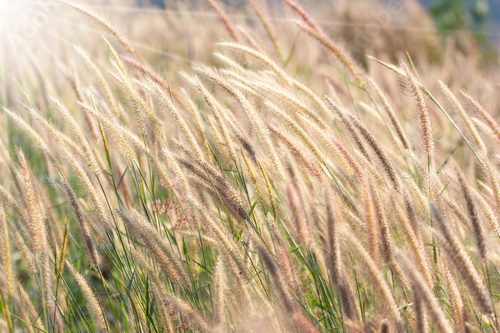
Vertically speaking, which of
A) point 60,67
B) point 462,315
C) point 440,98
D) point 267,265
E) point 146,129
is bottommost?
point 440,98

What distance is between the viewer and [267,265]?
124 centimetres

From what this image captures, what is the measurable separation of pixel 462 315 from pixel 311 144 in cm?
50

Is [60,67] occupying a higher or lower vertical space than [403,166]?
higher

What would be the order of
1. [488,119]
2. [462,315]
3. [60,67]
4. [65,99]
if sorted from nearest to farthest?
[462,315]
[488,119]
[60,67]
[65,99]

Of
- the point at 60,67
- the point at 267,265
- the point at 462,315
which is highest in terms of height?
the point at 60,67

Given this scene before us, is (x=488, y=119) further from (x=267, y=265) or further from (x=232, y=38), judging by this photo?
(x=232, y=38)

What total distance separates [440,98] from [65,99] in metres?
2.60

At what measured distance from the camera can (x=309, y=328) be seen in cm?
116

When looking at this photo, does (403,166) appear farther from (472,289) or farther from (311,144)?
(472,289)

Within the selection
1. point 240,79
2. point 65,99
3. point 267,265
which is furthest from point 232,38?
point 65,99

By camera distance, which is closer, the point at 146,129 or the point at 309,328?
the point at 309,328

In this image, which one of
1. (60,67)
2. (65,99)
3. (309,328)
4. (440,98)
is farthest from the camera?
(440,98)

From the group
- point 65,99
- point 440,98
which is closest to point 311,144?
point 65,99

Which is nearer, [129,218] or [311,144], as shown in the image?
[129,218]
